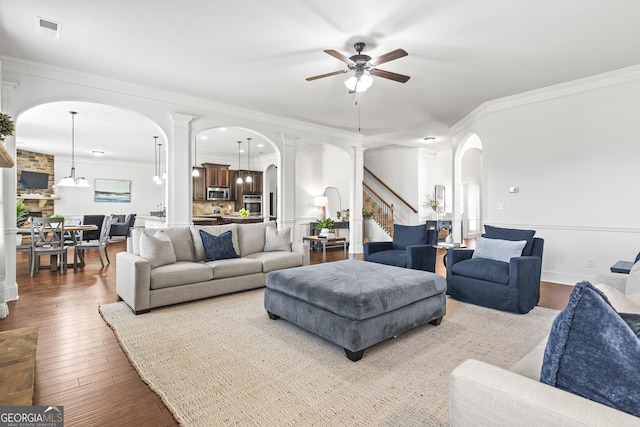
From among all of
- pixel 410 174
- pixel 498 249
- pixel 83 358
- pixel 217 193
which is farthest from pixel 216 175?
pixel 498 249

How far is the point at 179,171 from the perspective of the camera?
525cm

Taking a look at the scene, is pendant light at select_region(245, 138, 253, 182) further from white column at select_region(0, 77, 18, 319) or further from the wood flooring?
the wood flooring

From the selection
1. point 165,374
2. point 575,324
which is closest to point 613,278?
point 575,324

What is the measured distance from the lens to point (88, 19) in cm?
311

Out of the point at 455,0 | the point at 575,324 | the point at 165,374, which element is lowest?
the point at 165,374

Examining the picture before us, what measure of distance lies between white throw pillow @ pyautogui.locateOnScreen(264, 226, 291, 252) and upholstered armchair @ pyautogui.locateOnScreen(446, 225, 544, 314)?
239 cm

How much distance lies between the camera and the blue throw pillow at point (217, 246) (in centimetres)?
431

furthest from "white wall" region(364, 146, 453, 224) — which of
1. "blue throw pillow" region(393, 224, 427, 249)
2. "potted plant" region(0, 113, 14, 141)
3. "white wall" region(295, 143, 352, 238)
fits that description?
"potted plant" region(0, 113, 14, 141)

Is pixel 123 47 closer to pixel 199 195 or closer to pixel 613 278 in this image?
pixel 613 278

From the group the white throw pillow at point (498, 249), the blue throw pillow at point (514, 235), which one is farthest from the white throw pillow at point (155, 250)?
the blue throw pillow at point (514, 235)

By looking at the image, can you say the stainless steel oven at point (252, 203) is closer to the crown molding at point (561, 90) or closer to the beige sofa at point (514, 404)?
the crown molding at point (561, 90)

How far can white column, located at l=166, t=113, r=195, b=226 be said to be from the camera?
17.0 feet

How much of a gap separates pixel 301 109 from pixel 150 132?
13.3 ft

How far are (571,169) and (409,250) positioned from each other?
2.72m
